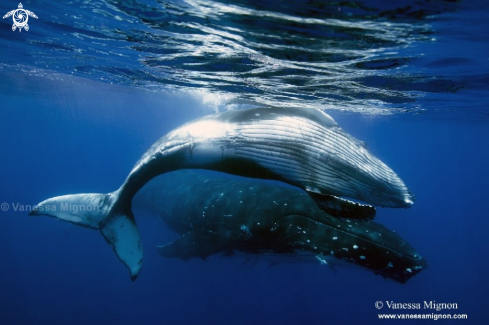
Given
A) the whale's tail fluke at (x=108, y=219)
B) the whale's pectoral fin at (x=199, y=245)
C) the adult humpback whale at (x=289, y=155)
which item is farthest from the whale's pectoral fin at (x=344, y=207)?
the whale's pectoral fin at (x=199, y=245)

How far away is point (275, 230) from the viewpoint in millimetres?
7883

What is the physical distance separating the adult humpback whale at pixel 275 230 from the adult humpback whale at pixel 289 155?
0.72 meters

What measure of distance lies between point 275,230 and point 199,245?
2.92 metres

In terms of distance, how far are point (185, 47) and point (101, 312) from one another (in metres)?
17.6

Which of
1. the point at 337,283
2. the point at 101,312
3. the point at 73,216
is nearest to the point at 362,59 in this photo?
the point at 73,216

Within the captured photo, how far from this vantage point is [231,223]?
29.3ft

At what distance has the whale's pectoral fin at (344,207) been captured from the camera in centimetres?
407

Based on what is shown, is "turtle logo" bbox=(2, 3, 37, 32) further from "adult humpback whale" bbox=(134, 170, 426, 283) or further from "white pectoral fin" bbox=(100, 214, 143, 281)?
"adult humpback whale" bbox=(134, 170, 426, 283)

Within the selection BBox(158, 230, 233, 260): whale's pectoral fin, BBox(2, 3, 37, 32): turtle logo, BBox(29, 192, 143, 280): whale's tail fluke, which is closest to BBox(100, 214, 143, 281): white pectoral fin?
BBox(29, 192, 143, 280): whale's tail fluke

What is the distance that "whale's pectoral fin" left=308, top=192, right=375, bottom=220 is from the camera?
407cm

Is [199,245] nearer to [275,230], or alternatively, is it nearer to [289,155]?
[275,230]

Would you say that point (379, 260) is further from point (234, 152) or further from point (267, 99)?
point (267, 99)

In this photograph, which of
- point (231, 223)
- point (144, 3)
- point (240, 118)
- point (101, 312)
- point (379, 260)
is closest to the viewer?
point (240, 118)

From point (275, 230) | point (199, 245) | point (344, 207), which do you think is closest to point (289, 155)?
point (344, 207)
